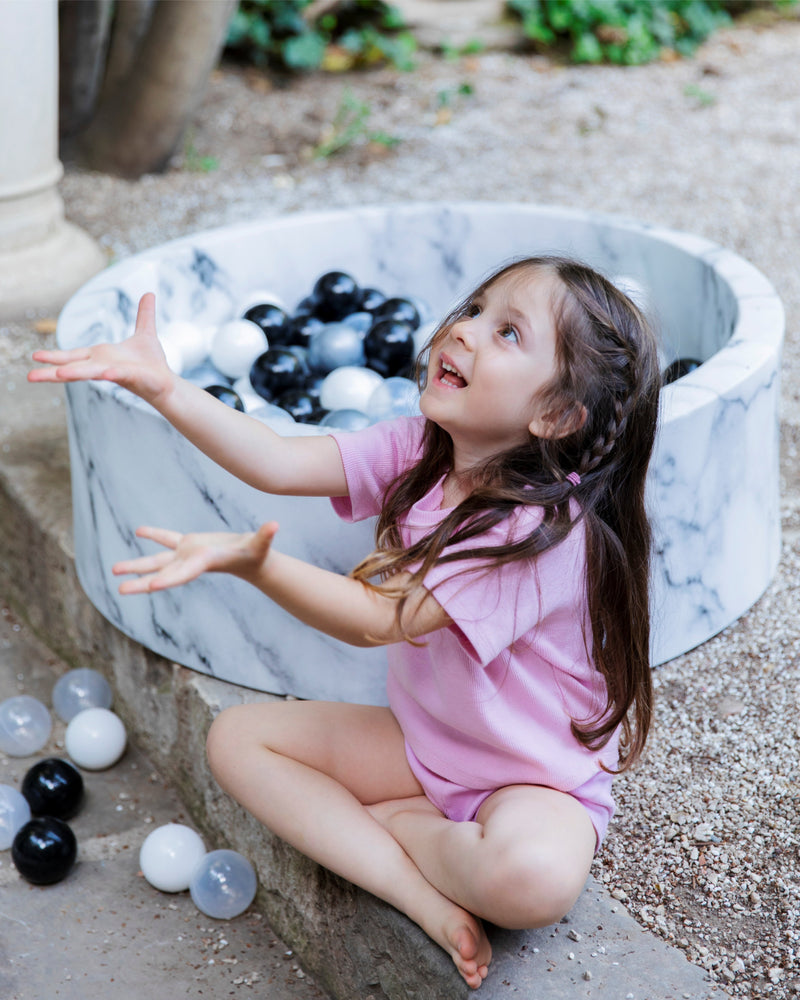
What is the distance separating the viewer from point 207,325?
2.38 m

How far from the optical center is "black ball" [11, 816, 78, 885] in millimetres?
1640

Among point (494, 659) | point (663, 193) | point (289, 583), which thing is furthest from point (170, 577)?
point (663, 193)

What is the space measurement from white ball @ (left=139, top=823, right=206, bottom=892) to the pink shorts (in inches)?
19.1

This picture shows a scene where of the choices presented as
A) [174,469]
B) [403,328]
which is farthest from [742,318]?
[174,469]

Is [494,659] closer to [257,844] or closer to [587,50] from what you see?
[257,844]

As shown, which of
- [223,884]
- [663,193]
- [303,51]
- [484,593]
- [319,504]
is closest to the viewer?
[484,593]

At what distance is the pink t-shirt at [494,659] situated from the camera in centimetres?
116

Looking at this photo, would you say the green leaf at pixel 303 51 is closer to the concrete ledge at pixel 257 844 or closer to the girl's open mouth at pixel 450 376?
the concrete ledge at pixel 257 844

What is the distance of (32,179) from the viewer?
2.84 meters

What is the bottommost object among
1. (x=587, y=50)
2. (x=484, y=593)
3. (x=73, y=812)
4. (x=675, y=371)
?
(x=73, y=812)

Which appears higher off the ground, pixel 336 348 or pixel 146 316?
pixel 146 316

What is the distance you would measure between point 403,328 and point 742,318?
63cm

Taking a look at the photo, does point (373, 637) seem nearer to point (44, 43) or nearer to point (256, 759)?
point (256, 759)

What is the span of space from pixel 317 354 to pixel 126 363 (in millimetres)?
969
